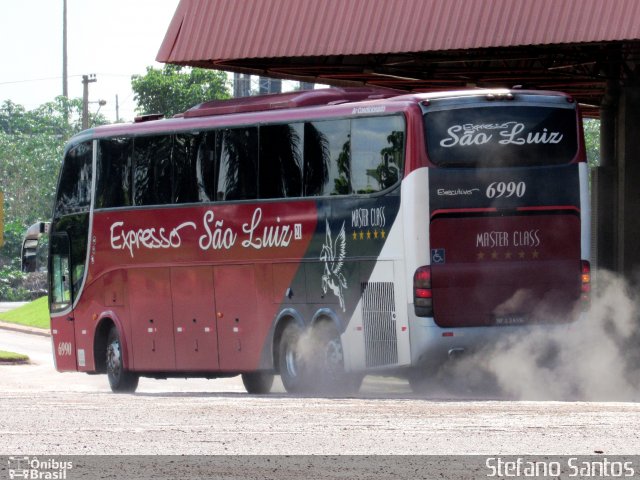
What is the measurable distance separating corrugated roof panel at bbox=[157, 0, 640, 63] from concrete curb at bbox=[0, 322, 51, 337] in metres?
27.6

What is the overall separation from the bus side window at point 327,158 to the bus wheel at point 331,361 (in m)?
1.85

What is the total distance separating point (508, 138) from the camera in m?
19.5

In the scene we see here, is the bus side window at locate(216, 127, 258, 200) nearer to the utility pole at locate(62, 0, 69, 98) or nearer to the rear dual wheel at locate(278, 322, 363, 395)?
the rear dual wheel at locate(278, 322, 363, 395)

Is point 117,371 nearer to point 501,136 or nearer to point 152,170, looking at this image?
point 152,170

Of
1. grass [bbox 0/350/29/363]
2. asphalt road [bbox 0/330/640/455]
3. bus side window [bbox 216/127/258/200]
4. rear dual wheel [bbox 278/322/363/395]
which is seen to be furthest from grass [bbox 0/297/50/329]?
asphalt road [bbox 0/330/640/455]

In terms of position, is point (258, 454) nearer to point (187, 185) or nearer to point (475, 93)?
point (475, 93)

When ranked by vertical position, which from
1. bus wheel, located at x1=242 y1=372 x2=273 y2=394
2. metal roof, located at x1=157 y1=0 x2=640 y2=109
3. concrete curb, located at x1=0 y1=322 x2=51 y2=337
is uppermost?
metal roof, located at x1=157 y1=0 x2=640 y2=109

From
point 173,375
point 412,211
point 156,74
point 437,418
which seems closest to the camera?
point 437,418

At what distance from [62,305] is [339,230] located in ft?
25.0

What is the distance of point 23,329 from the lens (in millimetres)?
57781

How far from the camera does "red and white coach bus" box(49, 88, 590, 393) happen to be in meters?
19.2

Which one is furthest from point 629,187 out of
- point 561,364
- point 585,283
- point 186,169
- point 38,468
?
point 38,468

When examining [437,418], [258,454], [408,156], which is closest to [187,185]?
[408,156]

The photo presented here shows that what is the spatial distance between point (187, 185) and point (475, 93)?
508 cm
